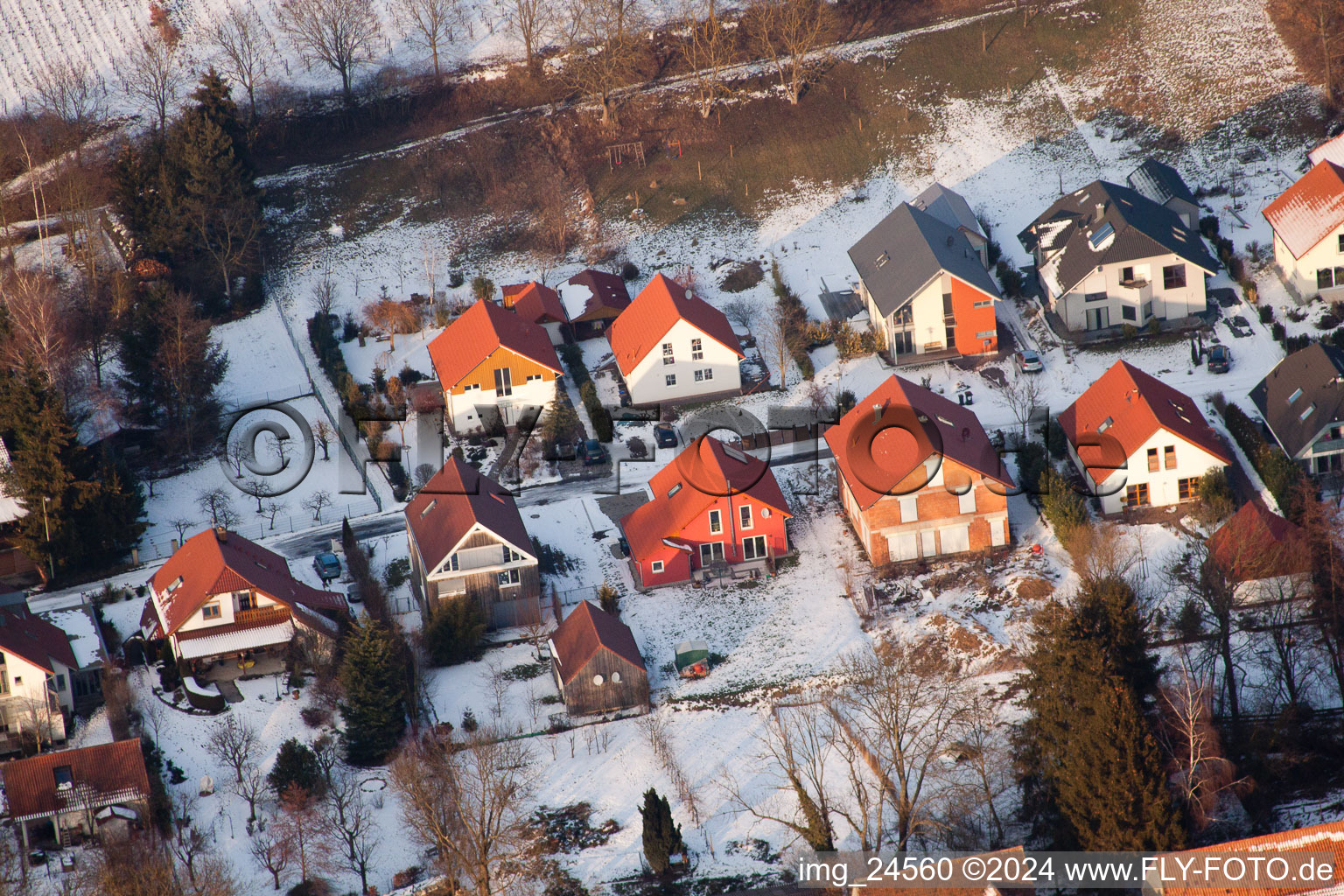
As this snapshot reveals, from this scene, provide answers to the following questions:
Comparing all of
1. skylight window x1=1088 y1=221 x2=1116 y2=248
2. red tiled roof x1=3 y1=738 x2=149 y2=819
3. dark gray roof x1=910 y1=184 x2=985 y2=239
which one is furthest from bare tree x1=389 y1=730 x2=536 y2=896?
dark gray roof x1=910 y1=184 x2=985 y2=239

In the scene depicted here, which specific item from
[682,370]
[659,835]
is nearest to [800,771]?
[659,835]

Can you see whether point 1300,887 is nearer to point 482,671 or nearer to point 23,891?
point 482,671

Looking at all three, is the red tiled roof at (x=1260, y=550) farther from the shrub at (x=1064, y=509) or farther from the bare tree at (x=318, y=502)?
the bare tree at (x=318, y=502)

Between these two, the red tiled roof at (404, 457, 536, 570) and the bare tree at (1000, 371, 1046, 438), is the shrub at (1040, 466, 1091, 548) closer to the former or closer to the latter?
the bare tree at (1000, 371, 1046, 438)

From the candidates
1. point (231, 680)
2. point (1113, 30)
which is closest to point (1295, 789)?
point (231, 680)

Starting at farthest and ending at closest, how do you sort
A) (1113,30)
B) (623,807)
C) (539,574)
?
1. (1113,30)
2. (539,574)
3. (623,807)

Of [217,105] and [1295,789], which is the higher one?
[217,105]

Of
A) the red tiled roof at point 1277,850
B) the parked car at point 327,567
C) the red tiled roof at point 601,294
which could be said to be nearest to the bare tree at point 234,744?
the parked car at point 327,567
